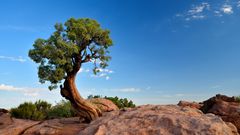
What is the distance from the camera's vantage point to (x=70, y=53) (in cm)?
1728

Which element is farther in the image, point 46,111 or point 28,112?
point 46,111

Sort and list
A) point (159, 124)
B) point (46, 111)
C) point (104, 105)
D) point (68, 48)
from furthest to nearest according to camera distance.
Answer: point (46, 111) < point (104, 105) < point (68, 48) < point (159, 124)

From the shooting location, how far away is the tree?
17406 millimetres

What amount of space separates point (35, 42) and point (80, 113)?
4.58 m

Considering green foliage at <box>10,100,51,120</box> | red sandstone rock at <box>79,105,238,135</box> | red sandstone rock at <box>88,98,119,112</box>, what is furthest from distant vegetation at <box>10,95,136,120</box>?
red sandstone rock at <box>79,105,238,135</box>

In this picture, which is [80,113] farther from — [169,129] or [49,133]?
[169,129]

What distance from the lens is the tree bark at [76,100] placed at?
58.9ft

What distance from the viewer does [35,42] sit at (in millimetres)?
18234

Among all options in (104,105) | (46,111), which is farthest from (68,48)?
(46,111)

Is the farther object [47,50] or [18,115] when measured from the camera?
[18,115]

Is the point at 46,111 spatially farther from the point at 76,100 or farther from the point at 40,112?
the point at 76,100

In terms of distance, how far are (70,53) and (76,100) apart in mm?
2680

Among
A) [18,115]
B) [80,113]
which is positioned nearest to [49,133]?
[80,113]

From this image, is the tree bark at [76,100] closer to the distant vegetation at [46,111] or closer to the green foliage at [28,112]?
the distant vegetation at [46,111]
